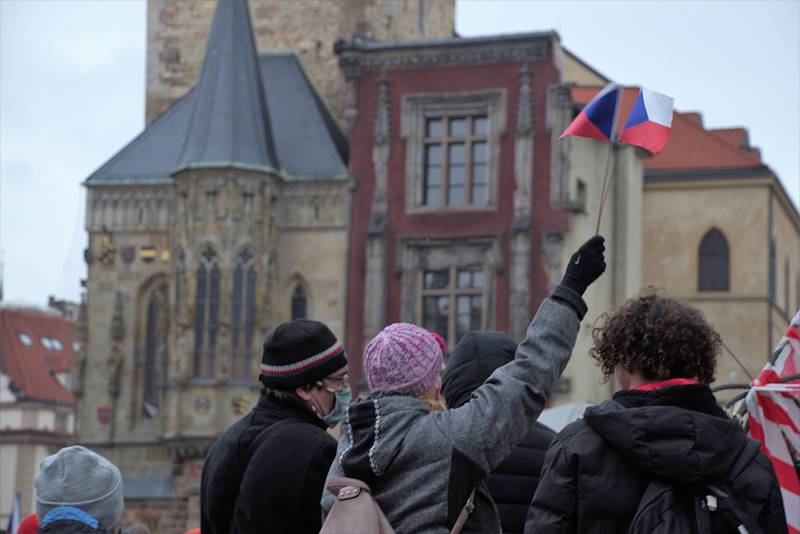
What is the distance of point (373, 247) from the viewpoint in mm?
31719

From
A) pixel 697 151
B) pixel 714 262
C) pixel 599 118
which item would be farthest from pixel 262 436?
pixel 697 151

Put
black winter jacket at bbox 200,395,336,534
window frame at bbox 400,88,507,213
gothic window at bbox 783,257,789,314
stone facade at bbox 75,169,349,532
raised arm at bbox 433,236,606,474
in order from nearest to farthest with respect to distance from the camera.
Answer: raised arm at bbox 433,236,606,474 < black winter jacket at bbox 200,395,336,534 < stone facade at bbox 75,169,349,532 < window frame at bbox 400,88,507,213 < gothic window at bbox 783,257,789,314

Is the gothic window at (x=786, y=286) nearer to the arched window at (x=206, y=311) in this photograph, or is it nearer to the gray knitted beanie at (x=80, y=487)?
the arched window at (x=206, y=311)

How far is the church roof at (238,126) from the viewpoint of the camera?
3162 centimetres

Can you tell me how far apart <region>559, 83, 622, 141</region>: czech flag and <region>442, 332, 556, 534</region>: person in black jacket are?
2.58ft

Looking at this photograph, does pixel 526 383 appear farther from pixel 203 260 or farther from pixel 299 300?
pixel 299 300

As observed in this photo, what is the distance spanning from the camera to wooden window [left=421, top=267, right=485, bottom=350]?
3089 cm

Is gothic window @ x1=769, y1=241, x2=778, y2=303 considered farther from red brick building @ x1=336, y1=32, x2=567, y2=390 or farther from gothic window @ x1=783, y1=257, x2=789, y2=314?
red brick building @ x1=336, y1=32, x2=567, y2=390

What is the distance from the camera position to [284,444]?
18.1 ft

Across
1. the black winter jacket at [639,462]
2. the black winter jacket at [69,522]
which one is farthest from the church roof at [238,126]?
the black winter jacket at [639,462]

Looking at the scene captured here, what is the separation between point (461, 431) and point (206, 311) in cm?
2670

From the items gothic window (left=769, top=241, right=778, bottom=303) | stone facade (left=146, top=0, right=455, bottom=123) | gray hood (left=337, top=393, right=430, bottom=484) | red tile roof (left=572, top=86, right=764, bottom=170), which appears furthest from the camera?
red tile roof (left=572, top=86, right=764, bottom=170)

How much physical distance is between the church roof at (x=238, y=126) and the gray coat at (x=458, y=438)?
87.5 feet

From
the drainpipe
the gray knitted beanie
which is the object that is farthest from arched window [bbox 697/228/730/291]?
the gray knitted beanie
